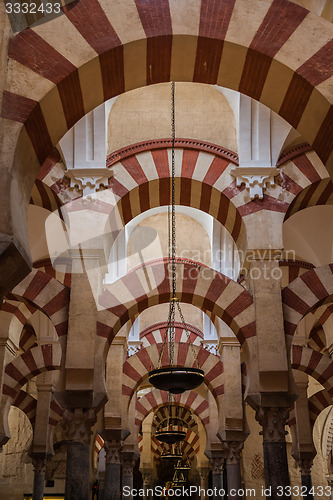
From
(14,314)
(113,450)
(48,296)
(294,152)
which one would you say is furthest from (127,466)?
(294,152)

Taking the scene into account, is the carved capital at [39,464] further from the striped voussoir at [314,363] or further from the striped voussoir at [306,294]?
the striped voussoir at [306,294]

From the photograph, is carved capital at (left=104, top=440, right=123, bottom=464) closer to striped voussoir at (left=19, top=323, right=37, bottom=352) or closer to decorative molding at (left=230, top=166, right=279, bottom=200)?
striped voussoir at (left=19, top=323, right=37, bottom=352)

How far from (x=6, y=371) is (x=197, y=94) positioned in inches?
259

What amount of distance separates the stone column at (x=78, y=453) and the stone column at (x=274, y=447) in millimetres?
2312

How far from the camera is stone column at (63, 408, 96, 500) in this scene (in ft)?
23.5

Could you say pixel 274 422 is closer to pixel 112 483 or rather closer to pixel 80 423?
pixel 80 423

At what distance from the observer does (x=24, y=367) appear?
11.3 meters

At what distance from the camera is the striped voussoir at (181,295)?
318 inches

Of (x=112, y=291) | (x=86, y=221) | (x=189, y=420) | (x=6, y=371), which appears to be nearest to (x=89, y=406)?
(x=112, y=291)

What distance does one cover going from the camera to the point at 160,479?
101 ft

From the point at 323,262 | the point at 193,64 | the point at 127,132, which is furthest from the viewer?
the point at 323,262

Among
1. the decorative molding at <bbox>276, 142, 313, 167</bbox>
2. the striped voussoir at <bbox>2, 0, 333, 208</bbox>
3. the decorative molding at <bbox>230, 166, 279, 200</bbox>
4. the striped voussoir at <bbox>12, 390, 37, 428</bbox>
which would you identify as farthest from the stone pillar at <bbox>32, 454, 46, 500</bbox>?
the striped voussoir at <bbox>2, 0, 333, 208</bbox>

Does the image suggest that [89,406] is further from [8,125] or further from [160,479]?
[160,479]

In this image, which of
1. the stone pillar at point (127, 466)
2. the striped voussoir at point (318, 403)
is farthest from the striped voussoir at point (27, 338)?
the striped voussoir at point (318, 403)
